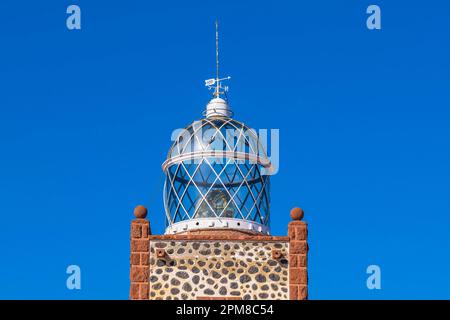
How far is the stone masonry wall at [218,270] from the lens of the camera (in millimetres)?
38875

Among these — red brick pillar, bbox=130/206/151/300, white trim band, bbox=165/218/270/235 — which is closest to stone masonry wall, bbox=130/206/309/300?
red brick pillar, bbox=130/206/151/300

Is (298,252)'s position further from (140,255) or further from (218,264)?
(140,255)

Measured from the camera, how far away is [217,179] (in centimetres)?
4059

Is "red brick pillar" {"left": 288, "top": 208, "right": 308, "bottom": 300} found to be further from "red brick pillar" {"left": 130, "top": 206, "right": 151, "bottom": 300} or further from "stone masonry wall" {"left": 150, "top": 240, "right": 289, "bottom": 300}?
"red brick pillar" {"left": 130, "top": 206, "right": 151, "bottom": 300}

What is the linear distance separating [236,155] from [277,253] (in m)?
3.13

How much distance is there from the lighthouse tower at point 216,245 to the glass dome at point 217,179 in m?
0.02

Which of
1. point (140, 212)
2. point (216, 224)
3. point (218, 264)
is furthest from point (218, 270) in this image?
point (140, 212)

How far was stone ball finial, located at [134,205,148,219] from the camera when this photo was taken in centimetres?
3916

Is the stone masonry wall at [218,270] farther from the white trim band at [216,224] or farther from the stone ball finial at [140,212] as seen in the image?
the white trim band at [216,224]

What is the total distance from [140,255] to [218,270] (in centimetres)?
189
